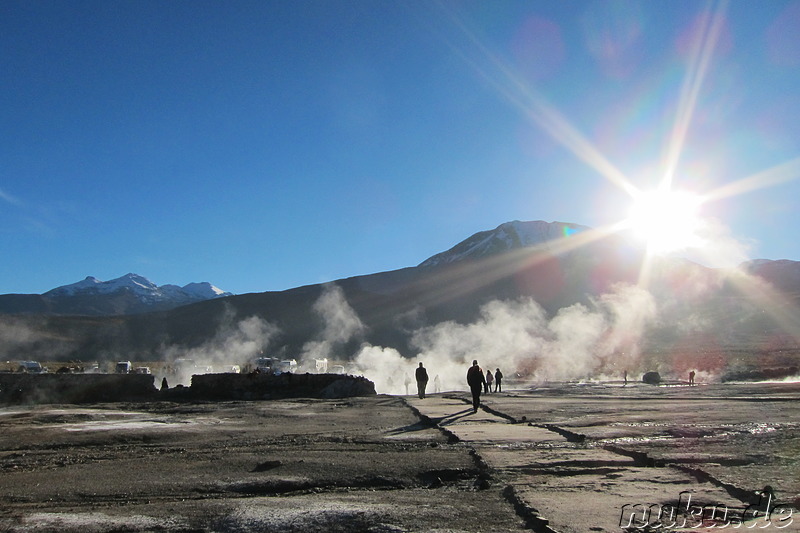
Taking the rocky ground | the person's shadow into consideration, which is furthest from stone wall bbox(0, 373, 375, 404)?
the rocky ground

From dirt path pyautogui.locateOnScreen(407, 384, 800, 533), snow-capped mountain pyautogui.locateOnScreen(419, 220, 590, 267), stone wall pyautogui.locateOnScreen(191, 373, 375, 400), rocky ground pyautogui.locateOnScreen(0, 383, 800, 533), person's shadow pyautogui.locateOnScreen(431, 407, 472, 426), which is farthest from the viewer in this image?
snow-capped mountain pyautogui.locateOnScreen(419, 220, 590, 267)

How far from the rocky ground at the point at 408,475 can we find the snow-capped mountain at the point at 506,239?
4721 inches

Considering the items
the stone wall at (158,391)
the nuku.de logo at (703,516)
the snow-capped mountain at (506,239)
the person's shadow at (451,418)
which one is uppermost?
the snow-capped mountain at (506,239)

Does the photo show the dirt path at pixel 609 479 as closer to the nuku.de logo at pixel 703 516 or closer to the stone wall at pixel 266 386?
the nuku.de logo at pixel 703 516

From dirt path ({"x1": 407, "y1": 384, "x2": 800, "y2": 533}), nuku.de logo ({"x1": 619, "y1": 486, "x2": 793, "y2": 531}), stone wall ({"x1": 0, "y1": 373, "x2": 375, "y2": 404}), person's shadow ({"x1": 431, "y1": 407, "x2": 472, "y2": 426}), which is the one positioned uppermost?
stone wall ({"x1": 0, "y1": 373, "x2": 375, "y2": 404})

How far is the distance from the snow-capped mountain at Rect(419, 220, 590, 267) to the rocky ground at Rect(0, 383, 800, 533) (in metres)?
120

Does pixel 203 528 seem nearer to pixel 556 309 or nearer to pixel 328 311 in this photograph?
pixel 556 309

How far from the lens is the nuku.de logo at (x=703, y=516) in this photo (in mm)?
3799

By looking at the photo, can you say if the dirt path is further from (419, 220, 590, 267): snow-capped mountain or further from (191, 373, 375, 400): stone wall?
(419, 220, 590, 267): snow-capped mountain

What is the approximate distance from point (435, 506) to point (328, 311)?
10077cm

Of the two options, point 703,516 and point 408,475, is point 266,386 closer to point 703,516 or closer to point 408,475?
point 408,475

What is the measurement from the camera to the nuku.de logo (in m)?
3.80

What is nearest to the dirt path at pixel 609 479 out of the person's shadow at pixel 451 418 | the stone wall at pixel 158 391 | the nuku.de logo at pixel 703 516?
the nuku.de logo at pixel 703 516

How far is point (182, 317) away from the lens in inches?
4092
